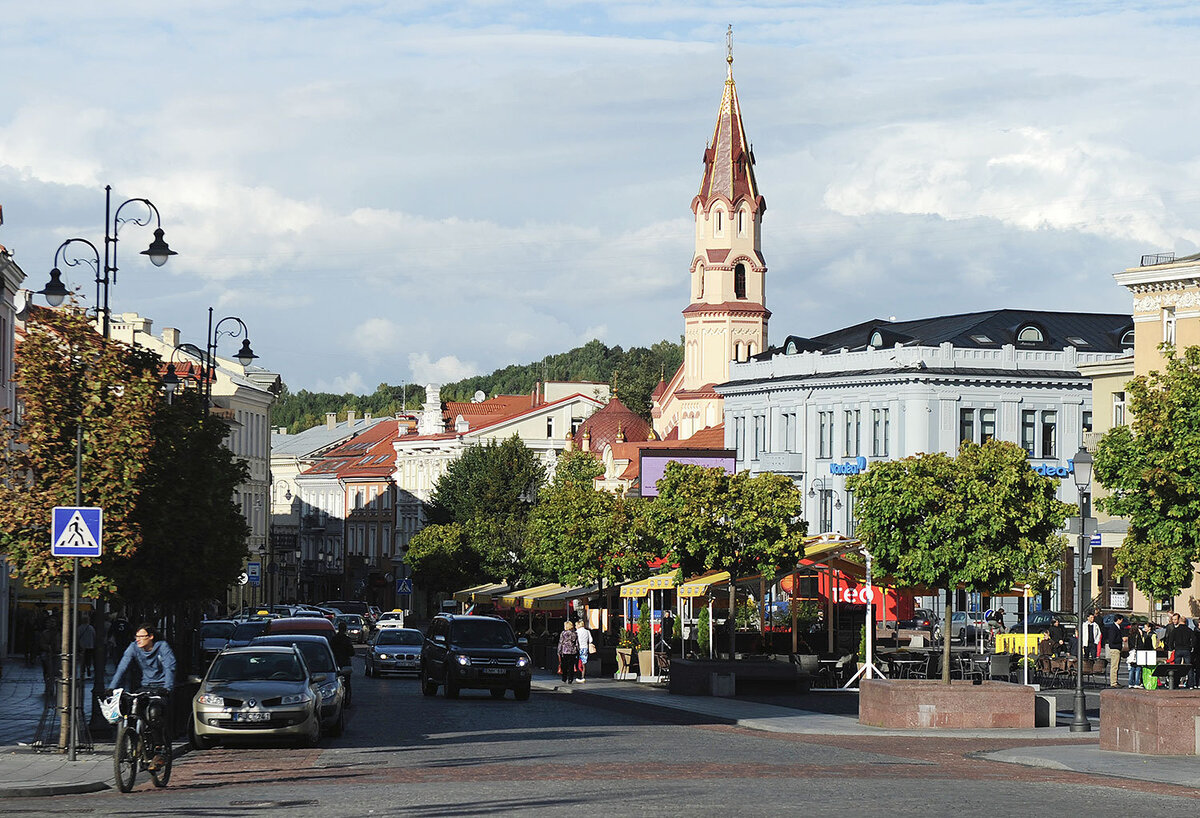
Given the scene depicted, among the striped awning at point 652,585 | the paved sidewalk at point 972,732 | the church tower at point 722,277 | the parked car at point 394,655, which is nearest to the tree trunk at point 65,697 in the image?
the paved sidewalk at point 972,732

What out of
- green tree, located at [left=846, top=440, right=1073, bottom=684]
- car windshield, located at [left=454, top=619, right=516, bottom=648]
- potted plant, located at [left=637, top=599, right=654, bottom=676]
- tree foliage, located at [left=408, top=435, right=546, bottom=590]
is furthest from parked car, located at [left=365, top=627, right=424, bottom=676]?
tree foliage, located at [left=408, top=435, right=546, bottom=590]

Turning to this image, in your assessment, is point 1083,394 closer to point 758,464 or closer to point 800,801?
point 758,464

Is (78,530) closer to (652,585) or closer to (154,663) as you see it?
(154,663)

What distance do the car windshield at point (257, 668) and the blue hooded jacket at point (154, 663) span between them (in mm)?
4717

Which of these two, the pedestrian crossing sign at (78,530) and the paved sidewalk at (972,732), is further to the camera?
the pedestrian crossing sign at (78,530)

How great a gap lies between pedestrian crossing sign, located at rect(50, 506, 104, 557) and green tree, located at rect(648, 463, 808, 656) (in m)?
21.5

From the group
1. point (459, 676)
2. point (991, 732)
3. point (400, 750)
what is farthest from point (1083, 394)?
point (400, 750)

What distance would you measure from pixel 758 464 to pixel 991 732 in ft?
213

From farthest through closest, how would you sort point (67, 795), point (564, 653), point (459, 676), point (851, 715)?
point (564, 653) < point (459, 676) < point (851, 715) < point (67, 795)

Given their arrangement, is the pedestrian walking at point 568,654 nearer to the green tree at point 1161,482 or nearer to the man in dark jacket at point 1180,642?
the green tree at point 1161,482

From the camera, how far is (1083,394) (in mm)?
85188

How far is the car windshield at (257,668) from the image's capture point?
27.4 m

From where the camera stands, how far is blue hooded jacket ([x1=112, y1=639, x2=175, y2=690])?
2233cm

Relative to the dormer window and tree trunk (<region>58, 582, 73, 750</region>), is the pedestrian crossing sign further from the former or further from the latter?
the dormer window
